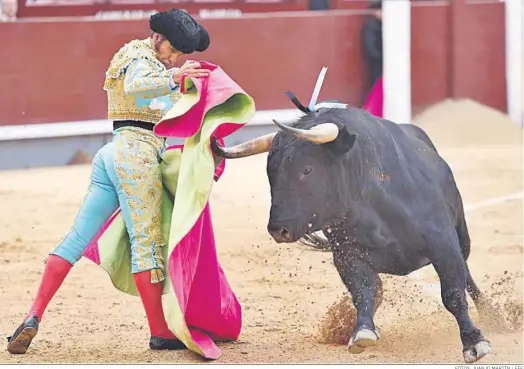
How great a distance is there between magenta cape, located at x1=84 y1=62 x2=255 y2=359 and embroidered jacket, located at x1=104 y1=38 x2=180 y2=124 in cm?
8

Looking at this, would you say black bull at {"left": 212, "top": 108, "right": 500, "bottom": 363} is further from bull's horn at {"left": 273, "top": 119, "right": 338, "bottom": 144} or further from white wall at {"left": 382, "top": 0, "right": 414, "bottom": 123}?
white wall at {"left": 382, "top": 0, "right": 414, "bottom": 123}

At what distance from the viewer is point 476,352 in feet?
11.9

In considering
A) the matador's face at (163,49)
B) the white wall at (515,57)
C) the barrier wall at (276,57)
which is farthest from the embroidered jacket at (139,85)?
the white wall at (515,57)

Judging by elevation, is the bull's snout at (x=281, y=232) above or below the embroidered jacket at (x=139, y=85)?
below

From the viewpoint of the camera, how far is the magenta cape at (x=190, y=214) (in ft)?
12.3

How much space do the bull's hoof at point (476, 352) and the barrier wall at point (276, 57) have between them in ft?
16.5

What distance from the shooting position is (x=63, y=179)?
754 centimetres

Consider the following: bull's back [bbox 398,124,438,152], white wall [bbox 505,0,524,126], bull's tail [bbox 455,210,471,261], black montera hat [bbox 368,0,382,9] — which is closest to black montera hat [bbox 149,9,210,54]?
bull's back [bbox 398,124,438,152]

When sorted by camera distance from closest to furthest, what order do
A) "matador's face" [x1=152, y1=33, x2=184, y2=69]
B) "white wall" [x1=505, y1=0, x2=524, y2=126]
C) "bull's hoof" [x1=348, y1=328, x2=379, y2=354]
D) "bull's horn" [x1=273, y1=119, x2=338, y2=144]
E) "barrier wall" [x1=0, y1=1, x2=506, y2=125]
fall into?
1. "bull's horn" [x1=273, y1=119, x2=338, y2=144]
2. "bull's hoof" [x1=348, y1=328, x2=379, y2=354]
3. "matador's face" [x1=152, y1=33, x2=184, y2=69]
4. "barrier wall" [x1=0, y1=1, x2=506, y2=125]
5. "white wall" [x1=505, y1=0, x2=524, y2=126]

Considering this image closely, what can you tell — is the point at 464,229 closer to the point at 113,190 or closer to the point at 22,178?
the point at 113,190

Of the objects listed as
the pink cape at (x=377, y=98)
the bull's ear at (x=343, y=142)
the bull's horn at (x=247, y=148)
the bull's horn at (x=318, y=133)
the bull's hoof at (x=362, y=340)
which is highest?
the bull's horn at (x=318, y=133)

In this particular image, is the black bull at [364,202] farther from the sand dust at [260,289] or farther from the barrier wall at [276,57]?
the barrier wall at [276,57]

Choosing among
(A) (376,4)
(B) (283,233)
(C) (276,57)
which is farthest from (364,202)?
(A) (376,4)

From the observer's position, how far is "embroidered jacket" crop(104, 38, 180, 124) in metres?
3.61
